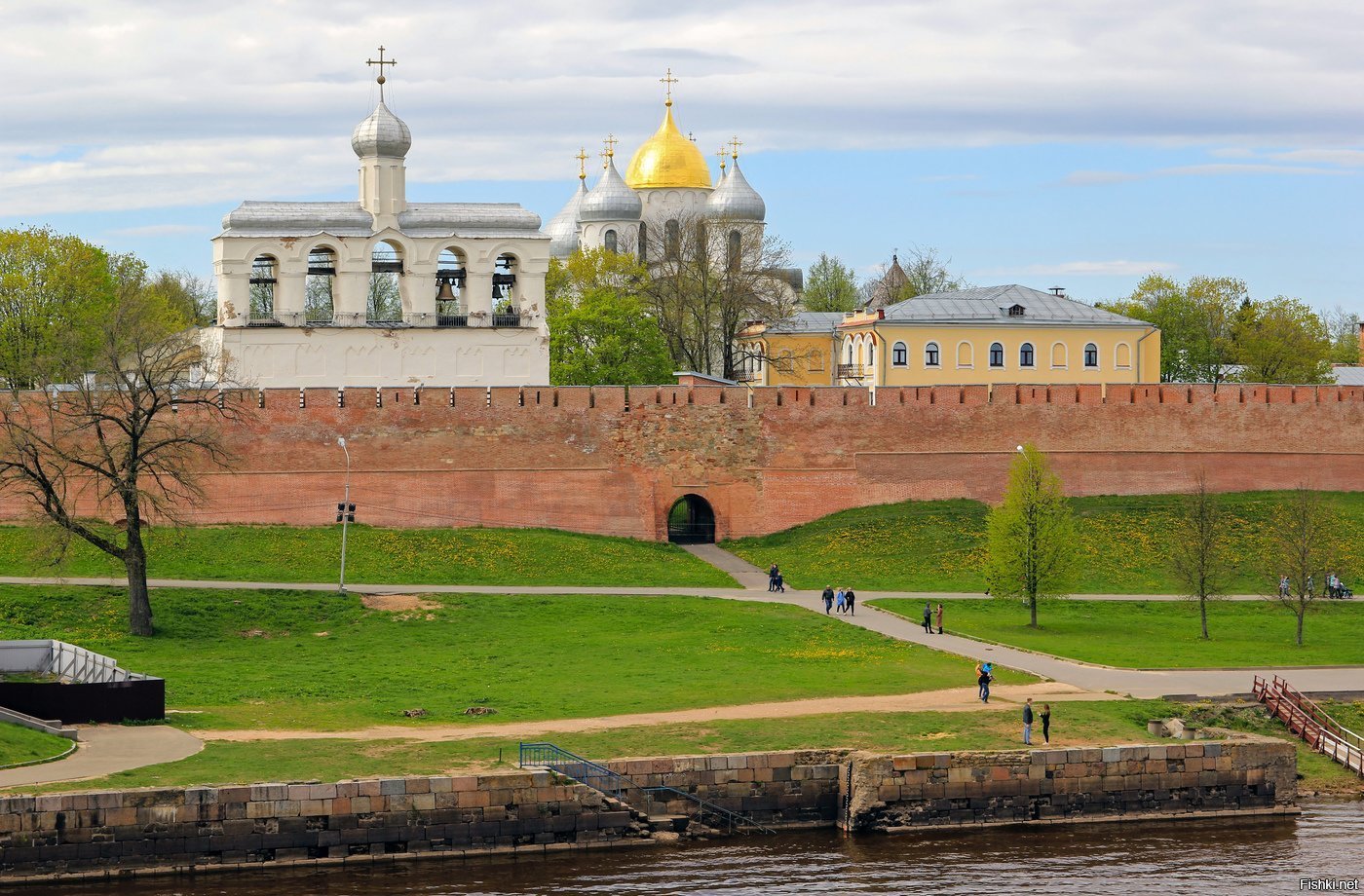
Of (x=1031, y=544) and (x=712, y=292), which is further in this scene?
(x=712, y=292)

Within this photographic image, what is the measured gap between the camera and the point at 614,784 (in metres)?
23.0

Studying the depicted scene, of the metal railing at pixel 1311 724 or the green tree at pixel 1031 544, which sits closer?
the metal railing at pixel 1311 724

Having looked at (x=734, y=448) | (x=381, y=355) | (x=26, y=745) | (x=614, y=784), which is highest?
(x=381, y=355)

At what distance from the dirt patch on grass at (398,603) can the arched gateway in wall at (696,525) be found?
958cm

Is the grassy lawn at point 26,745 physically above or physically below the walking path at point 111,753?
above

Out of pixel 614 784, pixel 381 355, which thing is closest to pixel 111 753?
pixel 614 784

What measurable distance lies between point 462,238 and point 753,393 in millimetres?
8466

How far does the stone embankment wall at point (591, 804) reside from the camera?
69.4 ft

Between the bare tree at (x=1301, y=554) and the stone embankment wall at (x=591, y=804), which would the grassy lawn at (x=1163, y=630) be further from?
the stone embankment wall at (x=591, y=804)

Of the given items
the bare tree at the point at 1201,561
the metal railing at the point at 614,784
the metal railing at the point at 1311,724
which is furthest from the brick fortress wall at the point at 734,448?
the metal railing at the point at 614,784

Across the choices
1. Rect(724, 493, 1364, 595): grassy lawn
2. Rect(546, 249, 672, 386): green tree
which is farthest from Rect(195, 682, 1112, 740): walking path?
Rect(546, 249, 672, 386): green tree

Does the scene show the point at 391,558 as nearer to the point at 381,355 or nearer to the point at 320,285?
the point at 381,355

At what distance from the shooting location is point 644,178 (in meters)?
70.0

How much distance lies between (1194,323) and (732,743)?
1673 inches
